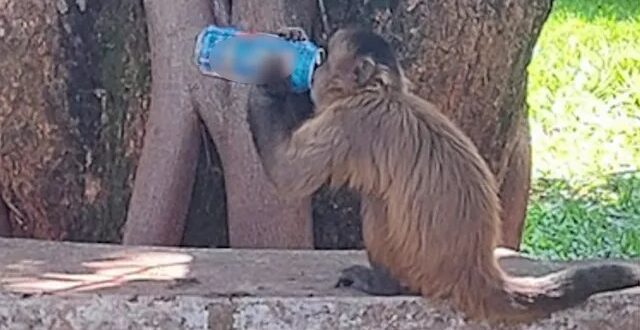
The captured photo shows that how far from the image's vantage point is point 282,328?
11.2 feet

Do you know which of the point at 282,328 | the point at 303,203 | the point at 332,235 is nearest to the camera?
the point at 282,328

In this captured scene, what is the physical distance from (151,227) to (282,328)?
103 centimetres

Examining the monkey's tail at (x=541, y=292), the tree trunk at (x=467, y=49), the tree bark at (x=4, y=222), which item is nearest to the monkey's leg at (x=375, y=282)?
the monkey's tail at (x=541, y=292)

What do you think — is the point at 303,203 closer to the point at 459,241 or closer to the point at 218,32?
the point at 218,32

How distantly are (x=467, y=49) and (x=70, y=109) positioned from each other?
1.04 m

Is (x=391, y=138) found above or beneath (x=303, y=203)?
above

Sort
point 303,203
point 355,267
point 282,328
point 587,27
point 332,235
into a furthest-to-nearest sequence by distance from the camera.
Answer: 1. point 587,27
2. point 332,235
3. point 303,203
4. point 355,267
5. point 282,328

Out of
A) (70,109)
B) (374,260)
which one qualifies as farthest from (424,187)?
(70,109)

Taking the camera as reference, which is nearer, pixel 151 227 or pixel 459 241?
pixel 459 241

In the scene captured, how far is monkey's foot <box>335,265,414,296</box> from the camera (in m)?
3.53

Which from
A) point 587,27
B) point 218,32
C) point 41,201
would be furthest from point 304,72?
point 587,27

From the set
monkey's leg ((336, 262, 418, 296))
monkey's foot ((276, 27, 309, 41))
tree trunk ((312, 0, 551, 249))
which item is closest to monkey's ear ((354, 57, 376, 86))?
monkey's foot ((276, 27, 309, 41))

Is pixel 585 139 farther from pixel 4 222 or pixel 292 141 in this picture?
pixel 292 141

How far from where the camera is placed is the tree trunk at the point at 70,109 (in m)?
4.41
